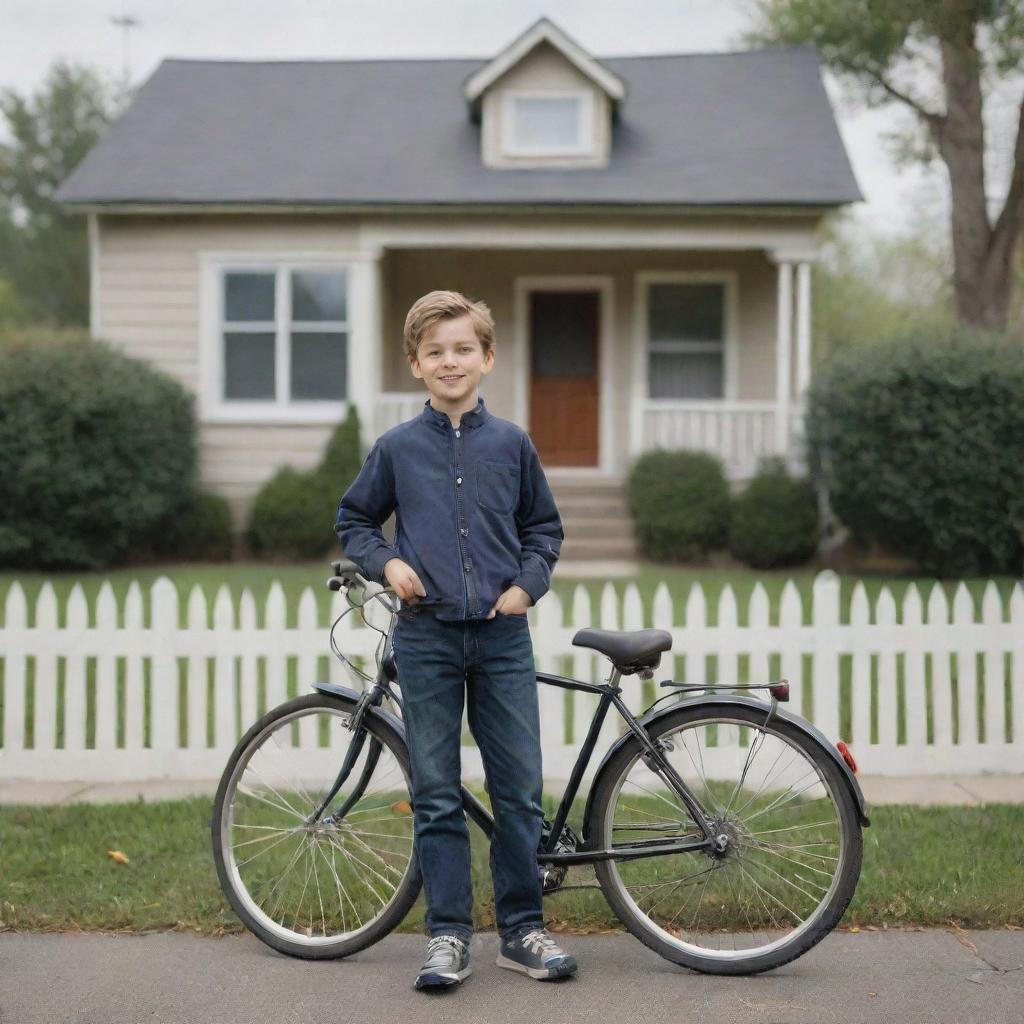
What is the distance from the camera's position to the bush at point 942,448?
11.8 meters

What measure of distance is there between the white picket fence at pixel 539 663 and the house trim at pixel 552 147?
398 inches

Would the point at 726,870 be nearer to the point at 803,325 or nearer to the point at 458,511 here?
the point at 458,511

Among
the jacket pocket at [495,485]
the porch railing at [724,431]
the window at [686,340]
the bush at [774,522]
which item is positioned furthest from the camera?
the window at [686,340]

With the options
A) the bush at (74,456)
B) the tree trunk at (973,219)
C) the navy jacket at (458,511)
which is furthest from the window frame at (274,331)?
the navy jacket at (458,511)

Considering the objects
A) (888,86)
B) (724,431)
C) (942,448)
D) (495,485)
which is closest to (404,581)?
(495,485)

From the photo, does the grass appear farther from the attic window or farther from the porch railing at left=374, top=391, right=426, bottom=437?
the attic window

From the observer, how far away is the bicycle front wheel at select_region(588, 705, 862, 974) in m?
3.67

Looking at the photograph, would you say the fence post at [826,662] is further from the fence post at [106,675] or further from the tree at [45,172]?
the tree at [45,172]

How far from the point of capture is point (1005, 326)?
16.2 meters

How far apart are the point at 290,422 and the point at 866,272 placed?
40.1m

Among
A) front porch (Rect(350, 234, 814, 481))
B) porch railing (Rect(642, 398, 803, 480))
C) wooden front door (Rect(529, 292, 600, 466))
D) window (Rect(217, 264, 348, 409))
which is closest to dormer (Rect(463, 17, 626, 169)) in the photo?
front porch (Rect(350, 234, 814, 481))

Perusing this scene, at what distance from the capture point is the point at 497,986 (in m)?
3.66

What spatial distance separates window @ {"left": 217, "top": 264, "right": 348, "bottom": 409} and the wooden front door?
2.57 metres

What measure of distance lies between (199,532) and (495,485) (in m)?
10.8
